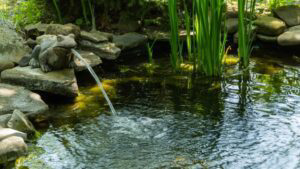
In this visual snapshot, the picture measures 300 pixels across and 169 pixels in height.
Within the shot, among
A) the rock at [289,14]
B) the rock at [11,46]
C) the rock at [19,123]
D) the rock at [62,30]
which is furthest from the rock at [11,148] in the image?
the rock at [289,14]

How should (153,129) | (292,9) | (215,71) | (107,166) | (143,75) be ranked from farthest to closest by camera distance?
(292,9), (143,75), (215,71), (153,129), (107,166)

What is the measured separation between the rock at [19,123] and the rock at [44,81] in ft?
2.69

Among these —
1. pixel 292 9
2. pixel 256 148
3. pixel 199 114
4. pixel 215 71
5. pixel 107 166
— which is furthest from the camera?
pixel 292 9

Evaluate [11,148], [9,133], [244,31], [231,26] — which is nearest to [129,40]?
[231,26]

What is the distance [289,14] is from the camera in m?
7.75

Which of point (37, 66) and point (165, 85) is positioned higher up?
point (37, 66)

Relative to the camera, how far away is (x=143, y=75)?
6.42 meters

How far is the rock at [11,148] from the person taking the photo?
3773mm

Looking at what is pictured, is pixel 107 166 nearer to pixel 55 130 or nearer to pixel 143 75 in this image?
pixel 55 130

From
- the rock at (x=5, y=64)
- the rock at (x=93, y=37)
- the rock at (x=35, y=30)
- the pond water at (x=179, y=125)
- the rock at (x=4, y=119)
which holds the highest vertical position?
the rock at (x=35, y=30)

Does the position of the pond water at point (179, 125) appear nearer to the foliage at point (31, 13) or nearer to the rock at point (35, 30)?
the rock at point (35, 30)

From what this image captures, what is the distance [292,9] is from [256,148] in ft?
14.9

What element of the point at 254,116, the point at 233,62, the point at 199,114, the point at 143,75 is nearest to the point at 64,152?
the point at 199,114

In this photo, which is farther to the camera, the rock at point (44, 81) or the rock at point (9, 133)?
the rock at point (44, 81)
